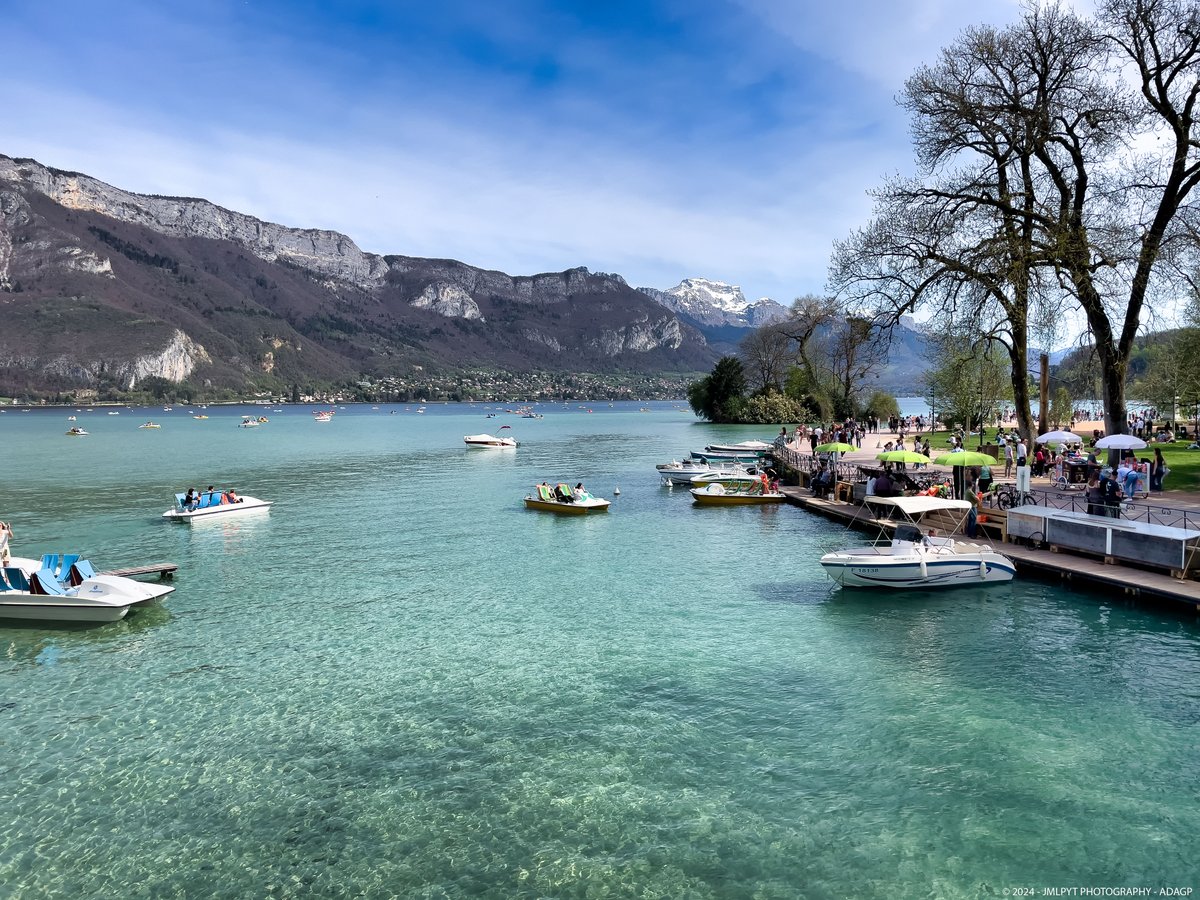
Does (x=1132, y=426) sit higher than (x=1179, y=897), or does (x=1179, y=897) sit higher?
(x=1132, y=426)

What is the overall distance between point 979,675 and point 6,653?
22.2 m

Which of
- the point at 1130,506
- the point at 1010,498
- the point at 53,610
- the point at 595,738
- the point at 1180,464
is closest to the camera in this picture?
the point at 595,738

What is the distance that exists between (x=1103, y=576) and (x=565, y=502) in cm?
2472

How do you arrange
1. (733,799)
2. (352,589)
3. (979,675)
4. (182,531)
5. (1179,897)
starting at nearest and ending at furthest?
1. (1179,897)
2. (733,799)
3. (979,675)
4. (352,589)
5. (182,531)

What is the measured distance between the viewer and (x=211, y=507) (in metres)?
38.6

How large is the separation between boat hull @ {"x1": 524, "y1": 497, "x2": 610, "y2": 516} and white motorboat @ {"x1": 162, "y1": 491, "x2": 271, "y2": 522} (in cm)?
1521

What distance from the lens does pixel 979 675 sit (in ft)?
52.2

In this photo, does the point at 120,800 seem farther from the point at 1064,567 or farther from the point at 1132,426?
the point at 1132,426

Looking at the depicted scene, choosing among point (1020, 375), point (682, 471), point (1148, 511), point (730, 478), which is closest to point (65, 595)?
point (1148, 511)

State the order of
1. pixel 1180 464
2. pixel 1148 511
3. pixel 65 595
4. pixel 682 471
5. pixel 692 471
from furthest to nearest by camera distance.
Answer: pixel 682 471 → pixel 692 471 → pixel 1180 464 → pixel 1148 511 → pixel 65 595

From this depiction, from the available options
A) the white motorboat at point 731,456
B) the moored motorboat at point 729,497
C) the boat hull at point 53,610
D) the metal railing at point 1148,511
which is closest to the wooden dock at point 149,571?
the boat hull at point 53,610

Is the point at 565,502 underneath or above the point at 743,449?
underneath

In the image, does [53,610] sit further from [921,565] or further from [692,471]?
[692,471]

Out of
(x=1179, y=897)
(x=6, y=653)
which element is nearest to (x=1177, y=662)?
(x=1179, y=897)
